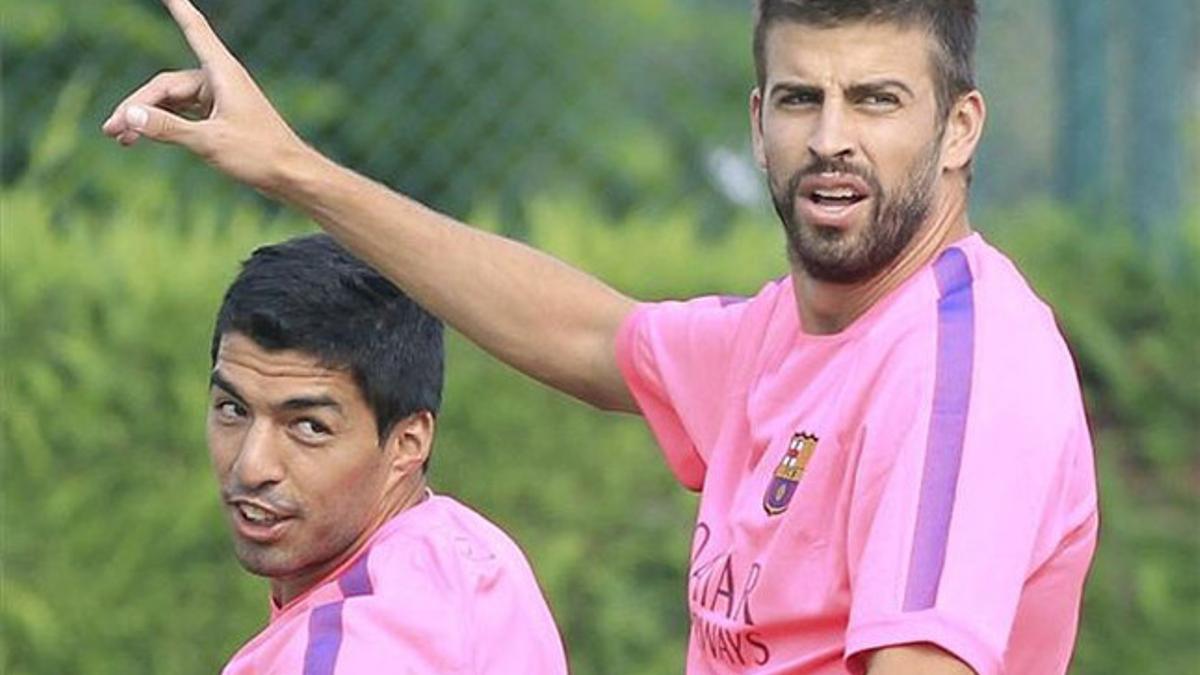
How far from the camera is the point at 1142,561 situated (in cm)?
669

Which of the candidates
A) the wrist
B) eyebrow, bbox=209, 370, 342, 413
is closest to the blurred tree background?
eyebrow, bbox=209, 370, 342, 413

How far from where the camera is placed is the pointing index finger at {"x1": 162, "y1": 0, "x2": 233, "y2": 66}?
11.8 ft

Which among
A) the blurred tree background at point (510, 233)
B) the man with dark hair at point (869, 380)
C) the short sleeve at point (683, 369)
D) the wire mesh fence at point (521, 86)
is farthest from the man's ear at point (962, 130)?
the wire mesh fence at point (521, 86)

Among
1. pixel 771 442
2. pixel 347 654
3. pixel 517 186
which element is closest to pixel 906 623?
pixel 771 442

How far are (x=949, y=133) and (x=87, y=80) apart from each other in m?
3.63

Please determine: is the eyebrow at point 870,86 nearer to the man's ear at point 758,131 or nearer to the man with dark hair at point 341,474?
the man's ear at point 758,131

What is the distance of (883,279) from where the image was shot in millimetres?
3564

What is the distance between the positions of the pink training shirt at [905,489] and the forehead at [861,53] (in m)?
0.24

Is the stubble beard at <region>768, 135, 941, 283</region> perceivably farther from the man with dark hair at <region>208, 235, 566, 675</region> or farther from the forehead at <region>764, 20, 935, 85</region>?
the man with dark hair at <region>208, 235, 566, 675</region>

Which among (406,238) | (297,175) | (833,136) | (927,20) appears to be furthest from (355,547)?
(927,20)

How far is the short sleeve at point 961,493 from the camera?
3236 mm

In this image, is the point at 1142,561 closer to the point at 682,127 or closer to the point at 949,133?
the point at 682,127

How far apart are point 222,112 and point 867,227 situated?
0.81m

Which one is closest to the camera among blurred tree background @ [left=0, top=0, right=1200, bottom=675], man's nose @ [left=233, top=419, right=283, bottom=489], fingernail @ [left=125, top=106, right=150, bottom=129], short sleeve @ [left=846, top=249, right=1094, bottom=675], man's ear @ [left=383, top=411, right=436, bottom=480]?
short sleeve @ [left=846, top=249, right=1094, bottom=675]
